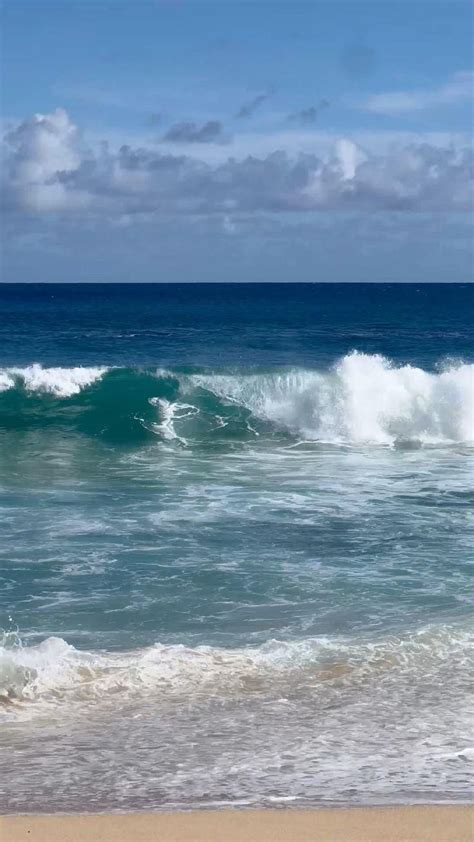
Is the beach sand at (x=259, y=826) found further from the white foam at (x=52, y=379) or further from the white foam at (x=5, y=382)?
the white foam at (x=5, y=382)

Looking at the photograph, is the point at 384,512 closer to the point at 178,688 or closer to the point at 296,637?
the point at 296,637

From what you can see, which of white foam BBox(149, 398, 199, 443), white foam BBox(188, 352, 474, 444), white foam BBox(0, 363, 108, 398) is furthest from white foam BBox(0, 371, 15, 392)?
white foam BBox(188, 352, 474, 444)

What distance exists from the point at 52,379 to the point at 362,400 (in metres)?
8.00

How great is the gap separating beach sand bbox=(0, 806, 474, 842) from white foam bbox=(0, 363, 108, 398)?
20325 mm

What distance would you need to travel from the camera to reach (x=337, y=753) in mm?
7355

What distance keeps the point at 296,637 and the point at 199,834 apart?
3756mm

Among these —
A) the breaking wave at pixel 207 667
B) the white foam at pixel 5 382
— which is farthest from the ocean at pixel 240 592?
the white foam at pixel 5 382

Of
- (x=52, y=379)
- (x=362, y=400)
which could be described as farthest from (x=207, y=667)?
(x=52, y=379)

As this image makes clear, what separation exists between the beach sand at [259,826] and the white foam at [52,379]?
20.3 m

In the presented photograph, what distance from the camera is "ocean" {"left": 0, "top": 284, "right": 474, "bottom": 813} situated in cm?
719

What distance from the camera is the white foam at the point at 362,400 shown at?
22.7m

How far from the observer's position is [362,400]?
24.0 metres

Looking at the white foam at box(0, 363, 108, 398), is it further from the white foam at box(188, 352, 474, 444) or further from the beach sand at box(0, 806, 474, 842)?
the beach sand at box(0, 806, 474, 842)

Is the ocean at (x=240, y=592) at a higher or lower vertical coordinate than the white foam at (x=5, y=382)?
lower
